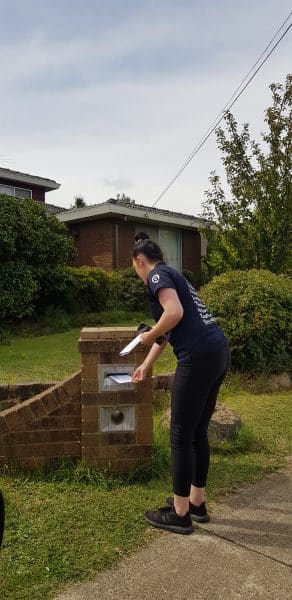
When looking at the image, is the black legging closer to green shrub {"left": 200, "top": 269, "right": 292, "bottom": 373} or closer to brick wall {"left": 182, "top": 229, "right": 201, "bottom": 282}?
green shrub {"left": 200, "top": 269, "right": 292, "bottom": 373}

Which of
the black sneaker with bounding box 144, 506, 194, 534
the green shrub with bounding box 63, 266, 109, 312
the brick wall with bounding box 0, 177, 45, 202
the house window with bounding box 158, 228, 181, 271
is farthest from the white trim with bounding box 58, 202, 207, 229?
the black sneaker with bounding box 144, 506, 194, 534

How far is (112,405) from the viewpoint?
3.42 metres

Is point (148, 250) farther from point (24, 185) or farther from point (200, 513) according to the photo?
point (24, 185)

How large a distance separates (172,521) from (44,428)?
1.09 meters

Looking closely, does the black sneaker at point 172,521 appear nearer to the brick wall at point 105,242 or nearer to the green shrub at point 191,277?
the brick wall at point 105,242

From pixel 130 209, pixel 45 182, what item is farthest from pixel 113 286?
pixel 45 182

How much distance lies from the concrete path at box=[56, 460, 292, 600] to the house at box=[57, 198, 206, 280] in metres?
12.9

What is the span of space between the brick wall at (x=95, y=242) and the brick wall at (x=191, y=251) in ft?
10.3

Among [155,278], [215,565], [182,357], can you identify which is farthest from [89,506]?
[155,278]

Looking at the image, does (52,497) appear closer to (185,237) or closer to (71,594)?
(71,594)

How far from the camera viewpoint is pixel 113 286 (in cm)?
1310

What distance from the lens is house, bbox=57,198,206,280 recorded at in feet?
51.3

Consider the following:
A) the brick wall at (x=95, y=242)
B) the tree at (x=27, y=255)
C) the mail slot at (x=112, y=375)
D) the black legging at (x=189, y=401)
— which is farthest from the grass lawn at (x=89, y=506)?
the brick wall at (x=95, y=242)

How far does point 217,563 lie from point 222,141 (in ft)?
27.5
